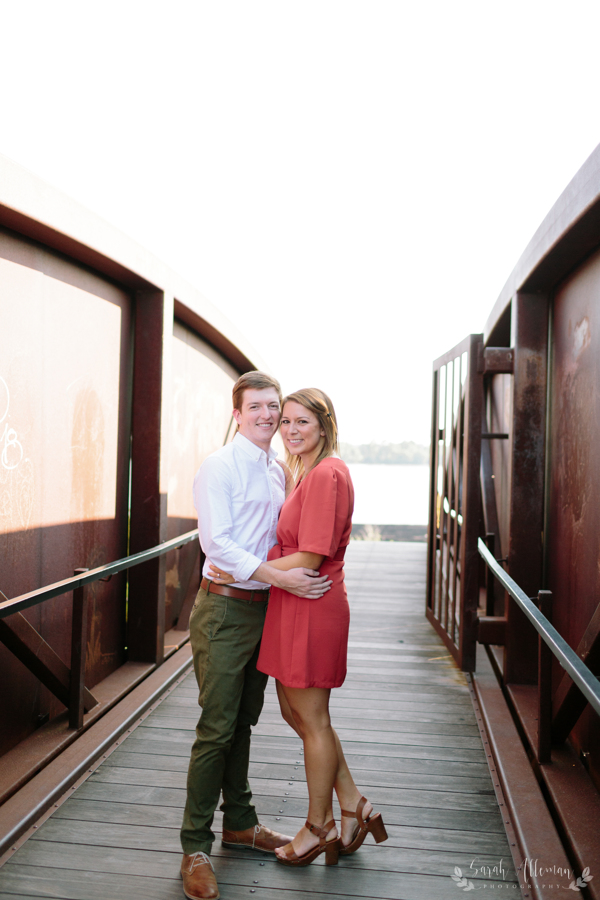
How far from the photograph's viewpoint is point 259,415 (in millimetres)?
2332

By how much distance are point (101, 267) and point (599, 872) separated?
3.60m

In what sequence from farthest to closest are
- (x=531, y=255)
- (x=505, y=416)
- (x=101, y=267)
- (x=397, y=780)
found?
1. (x=505, y=416)
2. (x=101, y=267)
3. (x=531, y=255)
4. (x=397, y=780)

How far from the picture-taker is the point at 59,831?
2416 millimetres

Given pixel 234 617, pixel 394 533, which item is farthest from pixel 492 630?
pixel 394 533

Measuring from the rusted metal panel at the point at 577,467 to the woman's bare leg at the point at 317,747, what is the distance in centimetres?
120

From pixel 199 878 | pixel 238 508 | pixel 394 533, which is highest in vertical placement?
pixel 238 508

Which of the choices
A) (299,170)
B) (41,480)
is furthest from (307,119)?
(41,480)

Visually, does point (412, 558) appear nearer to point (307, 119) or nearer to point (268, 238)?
point (307, 119)

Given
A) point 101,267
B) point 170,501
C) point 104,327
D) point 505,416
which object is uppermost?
point 101,267

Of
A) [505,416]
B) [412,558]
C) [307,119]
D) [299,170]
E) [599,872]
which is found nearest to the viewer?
[599,872]

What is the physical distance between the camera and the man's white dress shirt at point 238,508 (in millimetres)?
2135

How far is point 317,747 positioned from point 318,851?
377mm

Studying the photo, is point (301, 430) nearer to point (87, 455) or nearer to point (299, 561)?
point (299, 561)

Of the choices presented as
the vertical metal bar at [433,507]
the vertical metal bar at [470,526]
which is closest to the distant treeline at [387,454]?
the vertical metal bar at [433,507]
